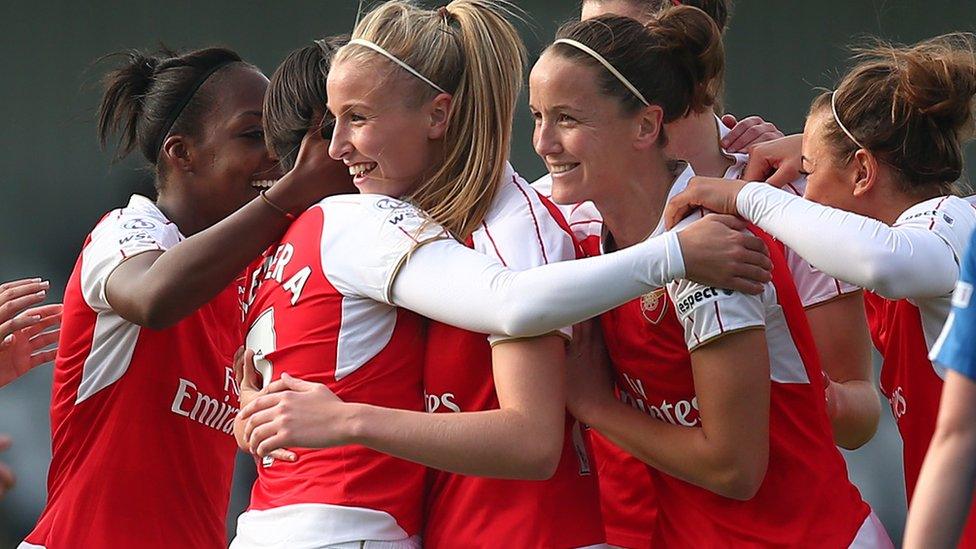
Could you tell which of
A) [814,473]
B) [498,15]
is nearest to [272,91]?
[498,15]

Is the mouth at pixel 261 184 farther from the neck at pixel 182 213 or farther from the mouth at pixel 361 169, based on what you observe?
the mouth at pixel 361 169

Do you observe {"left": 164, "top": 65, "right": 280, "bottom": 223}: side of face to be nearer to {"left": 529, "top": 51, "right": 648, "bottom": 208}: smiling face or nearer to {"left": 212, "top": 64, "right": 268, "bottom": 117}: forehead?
{"left": 212, "top": 64, "right": 268, "bottom": 117}: forehead

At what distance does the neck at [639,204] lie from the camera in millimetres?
2541

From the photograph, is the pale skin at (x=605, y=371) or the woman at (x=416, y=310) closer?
the woman at (x=416, y=310)

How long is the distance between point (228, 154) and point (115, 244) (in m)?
0.45

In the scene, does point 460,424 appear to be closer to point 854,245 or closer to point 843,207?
point 854,245

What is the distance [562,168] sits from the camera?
100 inches

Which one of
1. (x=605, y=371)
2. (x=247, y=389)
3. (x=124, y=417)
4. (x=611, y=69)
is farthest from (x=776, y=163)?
(x=124, y=417)

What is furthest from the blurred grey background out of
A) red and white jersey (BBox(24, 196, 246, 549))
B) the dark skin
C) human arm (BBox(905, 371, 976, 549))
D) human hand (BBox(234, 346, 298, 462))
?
human arm (BBox(905, 371, 976, 549))

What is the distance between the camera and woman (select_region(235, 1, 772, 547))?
221cm

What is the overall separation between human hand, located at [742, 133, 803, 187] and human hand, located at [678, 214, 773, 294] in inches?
28.5

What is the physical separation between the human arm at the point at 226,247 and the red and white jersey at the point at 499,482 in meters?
0.37

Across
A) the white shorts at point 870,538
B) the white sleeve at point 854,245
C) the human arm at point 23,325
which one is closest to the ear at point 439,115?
the white sleeve at point 854,245

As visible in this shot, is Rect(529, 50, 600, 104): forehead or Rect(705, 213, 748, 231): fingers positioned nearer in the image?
Rect(705, 213, 748, 231): fingers
